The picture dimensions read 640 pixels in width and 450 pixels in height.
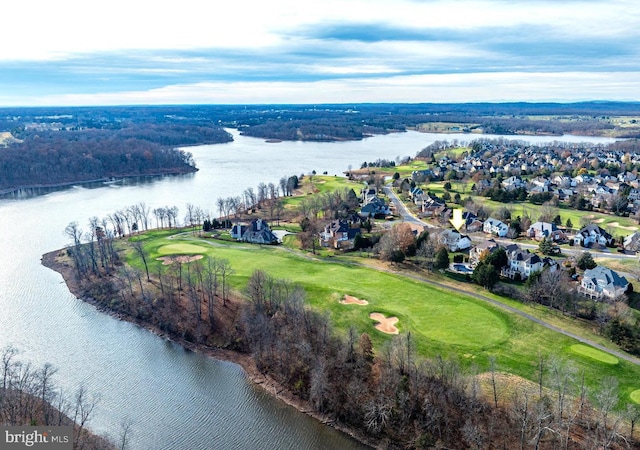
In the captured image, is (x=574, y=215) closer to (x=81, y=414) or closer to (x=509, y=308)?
(x=509, y=308)

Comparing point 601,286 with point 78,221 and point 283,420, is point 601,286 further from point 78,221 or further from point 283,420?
point 78,221

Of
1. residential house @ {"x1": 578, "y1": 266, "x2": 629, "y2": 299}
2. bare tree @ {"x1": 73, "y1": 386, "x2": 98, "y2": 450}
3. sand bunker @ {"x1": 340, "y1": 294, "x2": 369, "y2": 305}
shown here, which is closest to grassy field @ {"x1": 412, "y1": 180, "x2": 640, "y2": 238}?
residential house @ {"x1": 578, "y1": 266, "x2": 629, "y2": 299}

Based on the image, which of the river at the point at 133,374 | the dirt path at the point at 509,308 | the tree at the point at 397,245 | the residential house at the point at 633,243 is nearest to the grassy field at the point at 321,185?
the tree at the point at 397,245

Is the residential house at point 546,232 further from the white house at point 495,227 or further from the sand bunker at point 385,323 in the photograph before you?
the sand bunker at point 385,323

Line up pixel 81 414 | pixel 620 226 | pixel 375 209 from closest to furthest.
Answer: pixel 81 414
pixel 620 226
pixel 375 209

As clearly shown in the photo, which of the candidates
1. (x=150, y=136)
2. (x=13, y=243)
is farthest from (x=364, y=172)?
(x=150, y=136)

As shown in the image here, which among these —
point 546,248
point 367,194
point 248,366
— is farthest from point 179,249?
point 546,248

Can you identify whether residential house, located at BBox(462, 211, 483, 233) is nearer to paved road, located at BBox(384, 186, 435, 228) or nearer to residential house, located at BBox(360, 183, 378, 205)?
paved road, located at BBox(384, 186, 435, 228)
